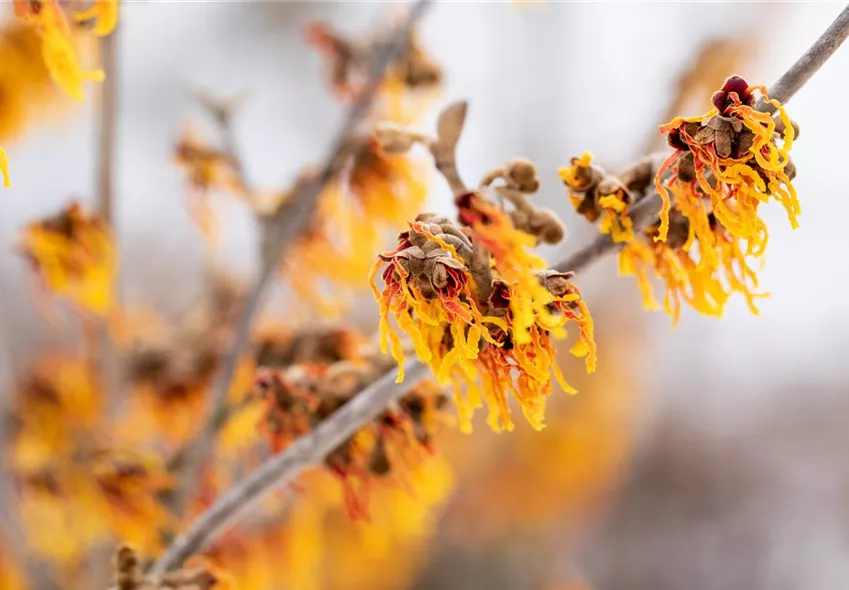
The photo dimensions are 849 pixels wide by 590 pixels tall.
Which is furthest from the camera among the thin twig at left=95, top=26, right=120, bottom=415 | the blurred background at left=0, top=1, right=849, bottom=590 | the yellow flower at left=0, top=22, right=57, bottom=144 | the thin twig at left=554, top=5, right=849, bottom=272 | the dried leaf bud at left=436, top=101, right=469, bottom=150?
the blurred background at left=0, top=1, right=849, bottom=590

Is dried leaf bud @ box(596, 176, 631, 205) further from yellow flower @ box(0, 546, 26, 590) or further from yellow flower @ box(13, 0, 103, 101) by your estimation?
yellow flower @ box(0, 546, 26, 590)

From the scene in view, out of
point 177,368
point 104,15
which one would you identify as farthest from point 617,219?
point 177,368

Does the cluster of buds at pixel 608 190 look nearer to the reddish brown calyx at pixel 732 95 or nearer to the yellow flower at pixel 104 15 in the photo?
the reddish brown calyx at pixel 732 95

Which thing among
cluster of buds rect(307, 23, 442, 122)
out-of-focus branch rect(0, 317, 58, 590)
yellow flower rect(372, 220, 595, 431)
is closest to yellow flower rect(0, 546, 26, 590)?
out-of-focus branch rect(0, 317, 58, 590)


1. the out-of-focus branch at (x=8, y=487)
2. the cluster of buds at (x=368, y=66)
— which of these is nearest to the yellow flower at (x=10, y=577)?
the out-of-focus branch at (x=8, y=487)

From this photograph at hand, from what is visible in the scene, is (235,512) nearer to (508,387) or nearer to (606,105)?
(508,387)
